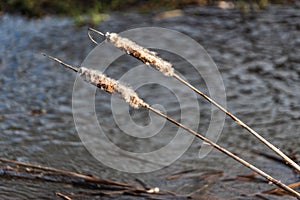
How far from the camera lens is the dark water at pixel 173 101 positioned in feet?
7.13

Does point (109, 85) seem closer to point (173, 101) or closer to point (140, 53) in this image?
point (140, 53)

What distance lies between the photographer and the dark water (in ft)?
7.13

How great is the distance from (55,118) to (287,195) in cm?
134

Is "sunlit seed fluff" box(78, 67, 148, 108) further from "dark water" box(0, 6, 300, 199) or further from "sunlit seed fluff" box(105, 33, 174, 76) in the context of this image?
"dark water" box(0, 6, 300, 199)

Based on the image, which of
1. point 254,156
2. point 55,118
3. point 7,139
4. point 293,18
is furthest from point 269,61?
point 7,139

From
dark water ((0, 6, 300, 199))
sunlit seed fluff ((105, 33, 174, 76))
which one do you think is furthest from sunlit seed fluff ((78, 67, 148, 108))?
dark water ((0, 6, 300, 199))

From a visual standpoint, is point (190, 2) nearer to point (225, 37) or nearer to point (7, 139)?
point (225, 37)

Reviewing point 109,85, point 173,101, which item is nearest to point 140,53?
point 109,85

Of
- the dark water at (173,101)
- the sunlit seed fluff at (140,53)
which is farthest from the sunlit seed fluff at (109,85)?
the dark water at (173,101)

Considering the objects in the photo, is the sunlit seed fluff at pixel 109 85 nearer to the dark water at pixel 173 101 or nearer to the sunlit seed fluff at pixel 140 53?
the sunlit seed fluff at pixel 140 53

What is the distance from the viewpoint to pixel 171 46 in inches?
147

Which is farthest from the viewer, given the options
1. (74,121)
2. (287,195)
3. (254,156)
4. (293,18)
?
(293,18)

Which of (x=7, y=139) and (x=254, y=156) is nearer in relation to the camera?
(x=254, y=156)

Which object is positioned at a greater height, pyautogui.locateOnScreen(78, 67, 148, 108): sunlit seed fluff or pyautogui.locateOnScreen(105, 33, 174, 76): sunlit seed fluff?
pyautogui.locateOnScreen(105, 33, 174, 76): sunlit seed fluff
